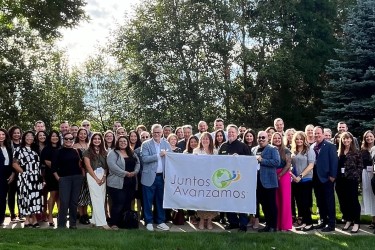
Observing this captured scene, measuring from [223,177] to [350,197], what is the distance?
8.09ft

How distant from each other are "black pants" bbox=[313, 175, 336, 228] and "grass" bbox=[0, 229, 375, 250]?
73 centimetres

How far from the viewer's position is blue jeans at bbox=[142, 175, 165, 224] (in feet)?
32.5

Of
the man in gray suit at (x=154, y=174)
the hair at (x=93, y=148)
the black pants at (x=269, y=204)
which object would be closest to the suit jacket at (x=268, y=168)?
the black pants at (x=269, y=204)

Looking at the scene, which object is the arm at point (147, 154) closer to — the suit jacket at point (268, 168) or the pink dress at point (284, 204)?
the suit jacket at point (268, 168)

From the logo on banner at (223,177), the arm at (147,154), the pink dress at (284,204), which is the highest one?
A: the arm at (147,154)

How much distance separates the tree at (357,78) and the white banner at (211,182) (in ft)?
32.6

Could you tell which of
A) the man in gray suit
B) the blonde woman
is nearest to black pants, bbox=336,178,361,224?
the blonde woman

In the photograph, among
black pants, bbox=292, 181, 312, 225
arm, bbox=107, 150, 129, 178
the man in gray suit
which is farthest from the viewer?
black pants, bbox=292, 181, 312, 225

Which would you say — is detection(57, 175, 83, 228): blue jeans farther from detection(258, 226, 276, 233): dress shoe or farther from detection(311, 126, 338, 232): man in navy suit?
detection(311, 126, 338, 232): man in navy suit

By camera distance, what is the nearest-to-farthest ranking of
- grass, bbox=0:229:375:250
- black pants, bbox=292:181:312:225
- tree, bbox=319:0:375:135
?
grass, bbox=0:229:375:250 < black pants, bbox=292:181:312:225 < tree, bbox=319:0:375:135

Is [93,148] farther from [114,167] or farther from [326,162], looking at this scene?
[326,162]

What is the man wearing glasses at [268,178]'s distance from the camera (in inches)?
368

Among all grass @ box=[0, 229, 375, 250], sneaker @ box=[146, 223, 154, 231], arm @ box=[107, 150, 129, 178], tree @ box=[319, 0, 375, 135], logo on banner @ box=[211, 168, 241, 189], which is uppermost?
tree @ box=[319, 0, 375, 135]

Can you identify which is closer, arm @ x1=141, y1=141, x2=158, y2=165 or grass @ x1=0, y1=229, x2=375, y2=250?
grass @ x1=0, y1=229, x2=375, y2=250
